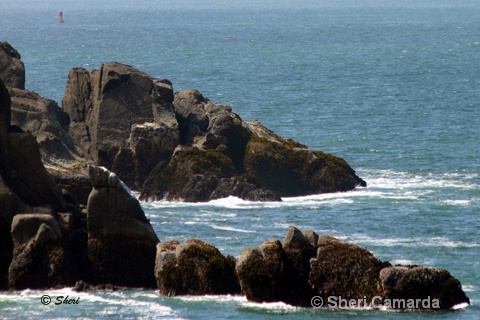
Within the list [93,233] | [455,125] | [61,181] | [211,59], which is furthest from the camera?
[211,59]

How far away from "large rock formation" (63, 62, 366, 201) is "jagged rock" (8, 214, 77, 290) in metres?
26.1

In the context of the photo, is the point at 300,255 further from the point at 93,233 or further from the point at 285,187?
the point at 285,187

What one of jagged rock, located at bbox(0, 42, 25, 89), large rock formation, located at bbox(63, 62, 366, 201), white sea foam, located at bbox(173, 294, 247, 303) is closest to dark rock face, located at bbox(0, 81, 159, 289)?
white sea foam, located at bbox(173, 294, 247, 303)

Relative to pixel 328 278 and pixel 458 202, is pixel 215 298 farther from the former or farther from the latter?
pixel 458 202

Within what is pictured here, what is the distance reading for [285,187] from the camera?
8038 centimetres

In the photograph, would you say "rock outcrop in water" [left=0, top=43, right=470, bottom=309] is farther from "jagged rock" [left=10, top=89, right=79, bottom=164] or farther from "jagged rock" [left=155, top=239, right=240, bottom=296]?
"jagged rock" [left=10, top=89, right=79, bottom=164]

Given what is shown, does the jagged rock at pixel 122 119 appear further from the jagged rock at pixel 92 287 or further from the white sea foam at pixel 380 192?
the jagged rock at pixel 92 287

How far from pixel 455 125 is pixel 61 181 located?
2003 inches

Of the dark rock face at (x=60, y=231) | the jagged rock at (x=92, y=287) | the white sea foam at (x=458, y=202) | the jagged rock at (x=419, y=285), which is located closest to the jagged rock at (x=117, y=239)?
the dark rock face at (x=60, y=231)

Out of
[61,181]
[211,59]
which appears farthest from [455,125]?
[211,59]

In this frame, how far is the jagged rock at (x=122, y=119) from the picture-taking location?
264 feet

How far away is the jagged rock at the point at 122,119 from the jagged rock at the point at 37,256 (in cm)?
2845

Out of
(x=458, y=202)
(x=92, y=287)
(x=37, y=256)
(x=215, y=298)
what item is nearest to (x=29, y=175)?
(x=37, y=256)

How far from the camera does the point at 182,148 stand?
259ft
